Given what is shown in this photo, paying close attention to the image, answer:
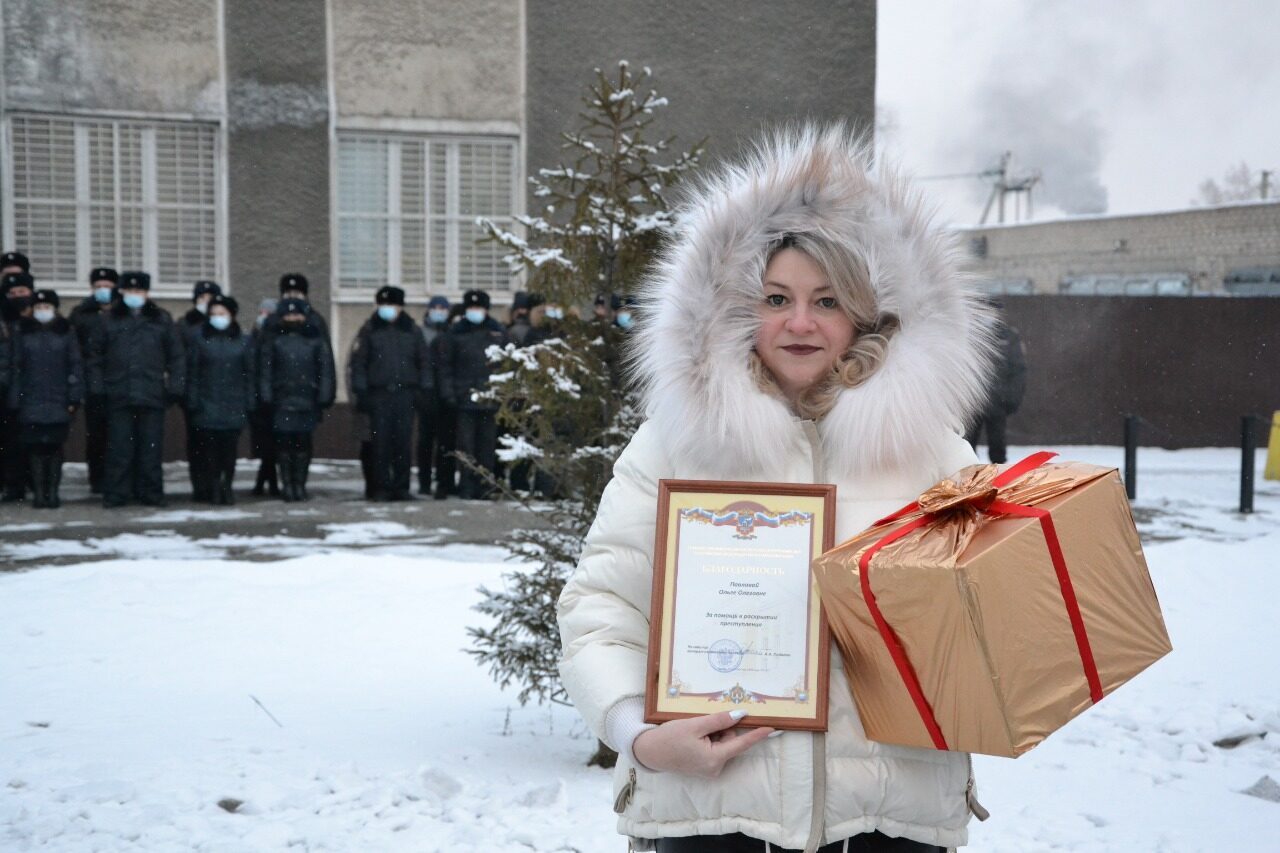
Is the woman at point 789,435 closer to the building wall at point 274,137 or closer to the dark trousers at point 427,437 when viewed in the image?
the dark trousers at point 427,437

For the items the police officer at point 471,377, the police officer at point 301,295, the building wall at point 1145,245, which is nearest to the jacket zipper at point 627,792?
the police officer at point 471,377

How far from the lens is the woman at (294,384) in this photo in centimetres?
1332

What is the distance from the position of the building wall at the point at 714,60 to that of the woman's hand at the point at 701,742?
15910 millimetres

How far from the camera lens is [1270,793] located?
17.4 ft

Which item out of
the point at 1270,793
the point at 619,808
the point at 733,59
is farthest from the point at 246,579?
the point at 733,59

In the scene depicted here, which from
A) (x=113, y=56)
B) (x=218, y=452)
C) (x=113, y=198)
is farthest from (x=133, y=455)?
(x=113, y=56)

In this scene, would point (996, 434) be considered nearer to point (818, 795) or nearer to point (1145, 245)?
point (818, 795)

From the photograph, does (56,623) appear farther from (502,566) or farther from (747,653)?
(747,653)

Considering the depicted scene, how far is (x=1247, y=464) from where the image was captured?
14148 millimetres

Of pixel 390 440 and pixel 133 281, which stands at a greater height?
pixel 133 281

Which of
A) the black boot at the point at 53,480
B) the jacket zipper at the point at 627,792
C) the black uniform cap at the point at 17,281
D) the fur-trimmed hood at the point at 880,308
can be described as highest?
the black uniform cap at the point at 17,281

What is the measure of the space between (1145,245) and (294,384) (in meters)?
36.2

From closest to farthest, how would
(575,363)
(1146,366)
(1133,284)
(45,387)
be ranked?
(575,363), (45,387), (1146,366), (1133,284)

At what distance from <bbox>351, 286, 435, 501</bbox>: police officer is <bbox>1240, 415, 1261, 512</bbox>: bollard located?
859 cm
